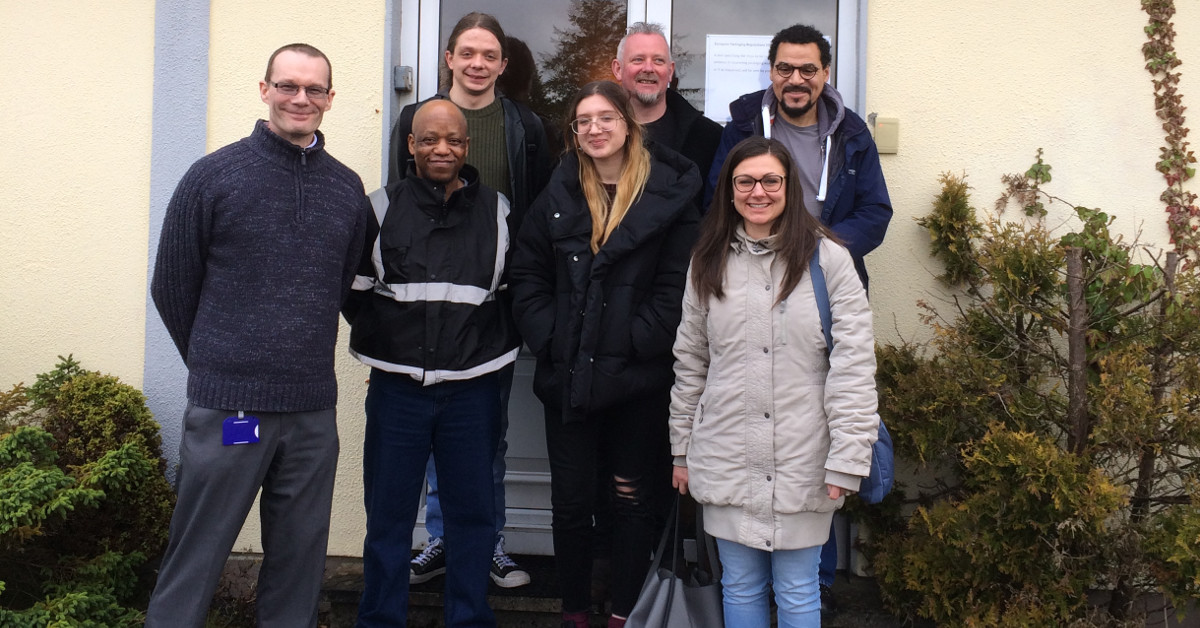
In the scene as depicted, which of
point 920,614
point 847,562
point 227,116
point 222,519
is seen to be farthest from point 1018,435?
point 227,116

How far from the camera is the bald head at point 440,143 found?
3.06 meters

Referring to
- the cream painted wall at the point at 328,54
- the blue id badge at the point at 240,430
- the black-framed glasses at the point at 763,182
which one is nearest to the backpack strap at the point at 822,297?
the black-framed glasses at the point at 763,182

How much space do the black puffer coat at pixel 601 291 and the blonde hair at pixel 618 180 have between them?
0.03 meters

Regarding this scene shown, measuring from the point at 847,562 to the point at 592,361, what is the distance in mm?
1748

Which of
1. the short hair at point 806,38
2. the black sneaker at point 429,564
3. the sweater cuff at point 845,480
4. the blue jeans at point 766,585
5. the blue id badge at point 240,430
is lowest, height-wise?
the black sneaker at point 429,564

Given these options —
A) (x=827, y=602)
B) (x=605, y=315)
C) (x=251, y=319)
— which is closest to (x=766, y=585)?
(x=827, y=602)

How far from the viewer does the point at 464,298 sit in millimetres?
3068

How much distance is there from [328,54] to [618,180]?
1.70m

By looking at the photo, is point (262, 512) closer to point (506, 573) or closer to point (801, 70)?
point (506, 573)

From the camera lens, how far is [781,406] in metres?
2.70

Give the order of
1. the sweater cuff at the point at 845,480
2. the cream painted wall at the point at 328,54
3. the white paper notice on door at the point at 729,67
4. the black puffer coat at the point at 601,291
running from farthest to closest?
the white paper notice on door at the point at 729,67 → the cream painted wall at the point at 328,54 → the black puffer coat at the point at 601,291 → the sweater cuff at the point at 845,480

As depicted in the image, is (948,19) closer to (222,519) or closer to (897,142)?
(897,142)

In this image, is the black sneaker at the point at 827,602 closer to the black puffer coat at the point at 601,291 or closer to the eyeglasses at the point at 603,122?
the black puffer coat at the point at 601,291

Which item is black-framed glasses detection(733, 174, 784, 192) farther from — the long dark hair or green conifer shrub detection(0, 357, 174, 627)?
green conifer shrub detection(0, 357, 174, 627)
